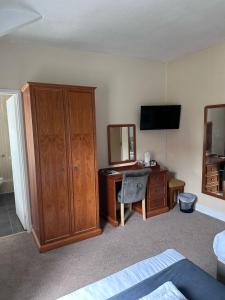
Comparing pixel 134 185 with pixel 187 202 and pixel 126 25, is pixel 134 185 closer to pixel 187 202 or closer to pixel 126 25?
pixel 187 202

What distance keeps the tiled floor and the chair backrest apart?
1616 mm

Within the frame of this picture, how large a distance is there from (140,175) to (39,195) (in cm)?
138

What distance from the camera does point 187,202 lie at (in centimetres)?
361

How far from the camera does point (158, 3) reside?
2.06m

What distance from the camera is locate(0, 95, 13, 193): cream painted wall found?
4.66 meters

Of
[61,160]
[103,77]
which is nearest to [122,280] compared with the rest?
[61,160]

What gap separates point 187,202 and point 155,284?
8.07ft

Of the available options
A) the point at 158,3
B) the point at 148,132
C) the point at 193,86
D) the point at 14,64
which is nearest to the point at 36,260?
the point at 14,64

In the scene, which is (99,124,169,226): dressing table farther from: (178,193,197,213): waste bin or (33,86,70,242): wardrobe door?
(33,86,70,242): wardrobe door

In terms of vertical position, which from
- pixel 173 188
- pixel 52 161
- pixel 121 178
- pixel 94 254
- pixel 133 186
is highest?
pixel 52 161

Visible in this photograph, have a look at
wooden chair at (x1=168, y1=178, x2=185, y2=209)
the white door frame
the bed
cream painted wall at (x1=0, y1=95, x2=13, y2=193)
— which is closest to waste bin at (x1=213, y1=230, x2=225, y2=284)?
the bed

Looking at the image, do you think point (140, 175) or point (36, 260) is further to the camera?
point (140, 175)

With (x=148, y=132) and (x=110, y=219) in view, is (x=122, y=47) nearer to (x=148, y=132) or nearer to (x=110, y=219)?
(x=148, y=132)

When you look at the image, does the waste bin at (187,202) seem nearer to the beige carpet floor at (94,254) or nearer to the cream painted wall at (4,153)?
the beige carpet floor at (94,254)
